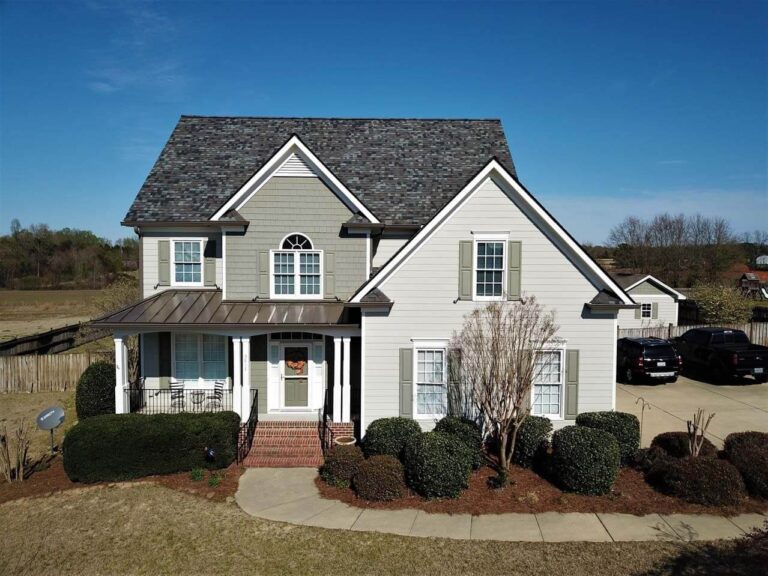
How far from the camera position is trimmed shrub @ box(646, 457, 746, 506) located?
10.3 metres

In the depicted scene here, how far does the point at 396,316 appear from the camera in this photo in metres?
13.4

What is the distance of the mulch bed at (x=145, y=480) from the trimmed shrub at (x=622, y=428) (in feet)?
28.4

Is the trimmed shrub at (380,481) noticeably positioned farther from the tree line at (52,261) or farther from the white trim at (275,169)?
the tree line at (52,261)

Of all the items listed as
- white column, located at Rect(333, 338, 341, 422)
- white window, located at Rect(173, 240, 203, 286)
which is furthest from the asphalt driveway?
white window, located at Rect(173, 240, 203, 286)

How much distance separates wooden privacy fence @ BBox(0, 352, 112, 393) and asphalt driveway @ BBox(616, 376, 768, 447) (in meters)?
21.1

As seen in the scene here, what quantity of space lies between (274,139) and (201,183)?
3420mm

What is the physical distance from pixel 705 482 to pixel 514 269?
622 centimetres

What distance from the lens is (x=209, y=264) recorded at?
16.5 m

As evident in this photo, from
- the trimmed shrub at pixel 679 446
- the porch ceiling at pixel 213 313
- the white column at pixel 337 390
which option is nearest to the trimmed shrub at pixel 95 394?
the porch ceiling at pixel 213 313

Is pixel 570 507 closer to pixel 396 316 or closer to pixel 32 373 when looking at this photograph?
pixel 396 316

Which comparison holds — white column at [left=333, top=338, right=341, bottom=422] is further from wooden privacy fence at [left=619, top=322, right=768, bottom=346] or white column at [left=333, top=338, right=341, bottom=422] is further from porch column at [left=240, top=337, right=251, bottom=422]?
wooden privacy fence at [left=619, top=322, right=768, bottom=346]

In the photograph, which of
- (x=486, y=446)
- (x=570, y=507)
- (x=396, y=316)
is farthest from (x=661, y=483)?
(x=396, y=316)

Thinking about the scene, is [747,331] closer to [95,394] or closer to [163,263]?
[163,263]

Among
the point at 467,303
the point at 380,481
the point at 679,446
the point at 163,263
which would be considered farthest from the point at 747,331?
the point at 163,263
